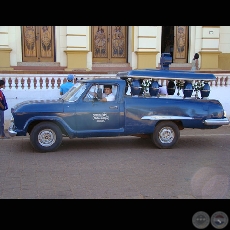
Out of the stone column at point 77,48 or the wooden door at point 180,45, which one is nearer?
the stone column at point 77,48

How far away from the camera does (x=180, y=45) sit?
17.7 metres

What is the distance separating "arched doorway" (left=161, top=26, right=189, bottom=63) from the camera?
1741 centimetres

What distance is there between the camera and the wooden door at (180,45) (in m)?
17.4

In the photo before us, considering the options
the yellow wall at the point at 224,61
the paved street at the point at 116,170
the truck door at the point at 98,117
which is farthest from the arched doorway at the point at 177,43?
the truck door at the point at 98,117

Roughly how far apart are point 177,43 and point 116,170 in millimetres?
11904

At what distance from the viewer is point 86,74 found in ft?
43.4

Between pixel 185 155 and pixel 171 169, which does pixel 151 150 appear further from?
pixel 171 169

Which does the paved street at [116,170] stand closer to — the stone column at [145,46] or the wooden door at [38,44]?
the wooden door at [38,44]

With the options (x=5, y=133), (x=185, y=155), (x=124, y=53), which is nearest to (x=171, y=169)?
(x=185, y=155)

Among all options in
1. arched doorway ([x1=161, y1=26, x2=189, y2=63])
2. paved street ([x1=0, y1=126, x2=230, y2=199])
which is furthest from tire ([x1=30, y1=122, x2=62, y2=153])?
arched doorway ([x1=161, y1=26, x2=189, y2=63])

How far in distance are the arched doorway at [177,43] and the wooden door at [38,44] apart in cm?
542

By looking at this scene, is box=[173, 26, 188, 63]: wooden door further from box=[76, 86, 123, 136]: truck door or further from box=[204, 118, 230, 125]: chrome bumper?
box=[76, 86, 123, 136]: truck door

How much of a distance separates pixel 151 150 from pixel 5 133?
474 centimetres
